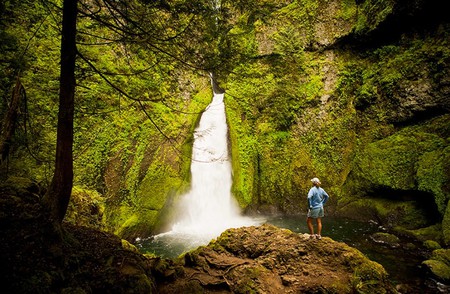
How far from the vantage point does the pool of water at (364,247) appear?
234 inches

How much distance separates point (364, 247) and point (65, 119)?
950 centimetres

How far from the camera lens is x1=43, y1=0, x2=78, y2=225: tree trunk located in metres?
2.84

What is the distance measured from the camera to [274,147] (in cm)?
1395

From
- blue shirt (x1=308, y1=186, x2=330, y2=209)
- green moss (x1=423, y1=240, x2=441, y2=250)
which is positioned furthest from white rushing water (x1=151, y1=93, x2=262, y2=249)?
green moss (x1=423, y1=240, x2=441, y2=250)

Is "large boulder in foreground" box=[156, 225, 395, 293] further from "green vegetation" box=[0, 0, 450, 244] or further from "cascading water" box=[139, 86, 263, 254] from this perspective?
"cascading water" box=[139, 86, 263, 254]

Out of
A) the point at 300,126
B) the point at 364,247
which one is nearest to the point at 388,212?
the point at 364,247

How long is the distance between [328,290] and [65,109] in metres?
5.05

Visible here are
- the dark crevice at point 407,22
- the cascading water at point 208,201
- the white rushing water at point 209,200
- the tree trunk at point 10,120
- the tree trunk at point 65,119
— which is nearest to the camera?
the tree trunk at point 65,119

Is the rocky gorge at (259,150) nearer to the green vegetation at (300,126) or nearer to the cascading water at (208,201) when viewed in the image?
the green vegetation at (300,126)

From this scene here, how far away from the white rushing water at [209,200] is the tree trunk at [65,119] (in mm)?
7546

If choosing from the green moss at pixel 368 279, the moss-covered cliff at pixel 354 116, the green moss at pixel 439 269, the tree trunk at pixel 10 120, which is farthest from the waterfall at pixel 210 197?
the tree trunk at pixel 10 120

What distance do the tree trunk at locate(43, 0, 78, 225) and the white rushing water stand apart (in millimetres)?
7546

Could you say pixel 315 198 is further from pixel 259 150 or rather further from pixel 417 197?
pixel 259 150

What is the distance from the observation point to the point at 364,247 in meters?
8.12
